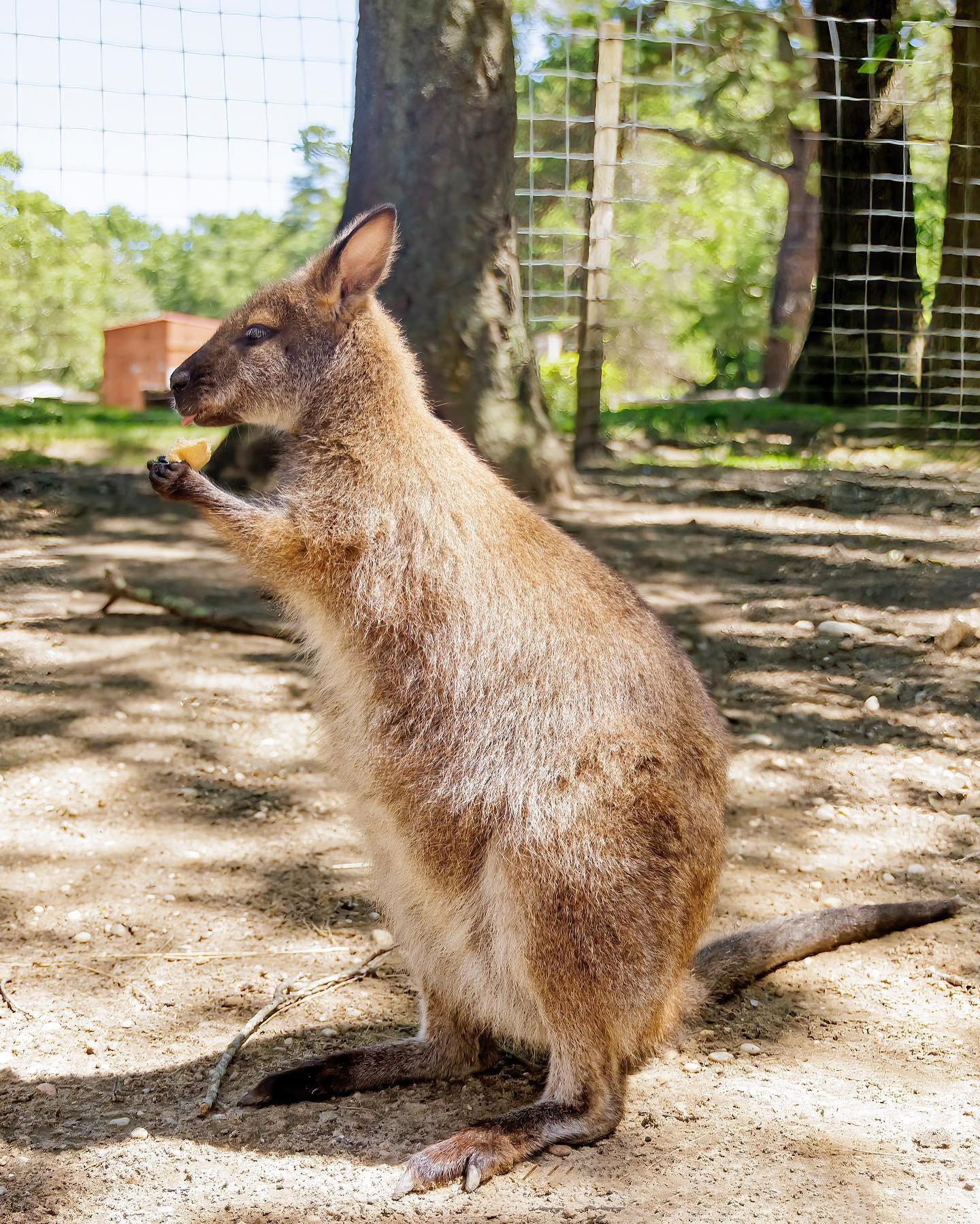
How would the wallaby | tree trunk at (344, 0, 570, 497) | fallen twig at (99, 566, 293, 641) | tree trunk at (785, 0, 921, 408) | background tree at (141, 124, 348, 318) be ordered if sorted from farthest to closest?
background tree at (141, 124, 348, 318) < tree trunk at (785, 0, 921, 408) < tree trunk at (344, 0, 570, 497) < fallen twig at (99, 566, 293, 641) < the wallaby

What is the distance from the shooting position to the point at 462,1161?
92.7 inches

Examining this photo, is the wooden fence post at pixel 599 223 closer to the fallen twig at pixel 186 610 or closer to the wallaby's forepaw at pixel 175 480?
the fallen twig at pixel 186 610

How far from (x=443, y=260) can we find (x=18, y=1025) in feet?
13.4

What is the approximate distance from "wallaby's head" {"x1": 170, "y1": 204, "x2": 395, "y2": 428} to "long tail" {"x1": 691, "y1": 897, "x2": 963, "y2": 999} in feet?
5.34

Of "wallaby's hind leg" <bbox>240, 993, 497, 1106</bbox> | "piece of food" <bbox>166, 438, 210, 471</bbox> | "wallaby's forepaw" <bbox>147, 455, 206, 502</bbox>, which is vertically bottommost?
"wallaby's hind leg" <bbox>240, 993, 497, 1106</bbox>

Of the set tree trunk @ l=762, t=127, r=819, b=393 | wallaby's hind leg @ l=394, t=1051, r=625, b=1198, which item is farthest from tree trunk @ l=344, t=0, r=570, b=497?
tree trunk @ l=762, t=127, r=819, b=393

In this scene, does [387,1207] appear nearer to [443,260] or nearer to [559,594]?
[559,594]

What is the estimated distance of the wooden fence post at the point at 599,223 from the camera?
756 cm

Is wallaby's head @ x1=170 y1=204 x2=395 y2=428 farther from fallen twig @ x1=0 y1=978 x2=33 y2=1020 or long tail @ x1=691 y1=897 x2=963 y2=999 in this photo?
long tail @ x1=691 y1=897 x2=963 y2=999

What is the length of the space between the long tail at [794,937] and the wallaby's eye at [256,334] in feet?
6.05

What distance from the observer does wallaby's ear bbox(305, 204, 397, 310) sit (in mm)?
3061

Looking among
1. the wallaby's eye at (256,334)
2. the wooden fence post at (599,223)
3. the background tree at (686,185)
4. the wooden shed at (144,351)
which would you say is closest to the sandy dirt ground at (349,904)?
the wallaby's eye at (256,334)

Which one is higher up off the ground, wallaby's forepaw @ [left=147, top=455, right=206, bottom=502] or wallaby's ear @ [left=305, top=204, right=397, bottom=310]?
wallaby's ear @ [left=305, top=204, right=397, bottom=310]

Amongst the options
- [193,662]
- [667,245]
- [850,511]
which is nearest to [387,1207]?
[193,662]
